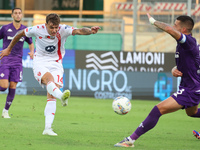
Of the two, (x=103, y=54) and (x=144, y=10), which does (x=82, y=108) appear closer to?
(x=103, y=54)

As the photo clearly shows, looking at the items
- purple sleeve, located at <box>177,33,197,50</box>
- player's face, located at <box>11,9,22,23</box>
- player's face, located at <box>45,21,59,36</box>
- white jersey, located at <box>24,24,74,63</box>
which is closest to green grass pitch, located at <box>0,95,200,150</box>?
white jersey, located at <box>24,24,74,63</box>

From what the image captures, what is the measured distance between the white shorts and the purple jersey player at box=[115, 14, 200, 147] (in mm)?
1699

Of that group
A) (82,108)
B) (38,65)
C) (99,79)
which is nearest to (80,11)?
(99,79)

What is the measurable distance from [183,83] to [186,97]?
0.30m

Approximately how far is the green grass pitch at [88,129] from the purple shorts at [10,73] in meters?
0.88

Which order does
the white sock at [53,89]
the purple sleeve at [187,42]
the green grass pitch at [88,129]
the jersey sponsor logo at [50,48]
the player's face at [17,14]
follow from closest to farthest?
1. the purple sleeve at [187,42]
2. the green grass pitch at [88,129]
3. the white sock at [53,89]
4. the jersey sponsor logo at [50,48]
5. the player's face at [17,14]

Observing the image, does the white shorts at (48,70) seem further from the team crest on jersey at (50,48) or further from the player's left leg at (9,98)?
the player's left leg at (9,98)

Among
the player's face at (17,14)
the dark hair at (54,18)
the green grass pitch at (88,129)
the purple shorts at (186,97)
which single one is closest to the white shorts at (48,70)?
the dark hair at (54,18)

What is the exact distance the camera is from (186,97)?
7.54 metres

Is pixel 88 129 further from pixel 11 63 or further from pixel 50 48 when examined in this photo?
pixel 11 63

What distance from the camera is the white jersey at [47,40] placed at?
8.55 m

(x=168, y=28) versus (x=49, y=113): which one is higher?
(x=168, y=28)

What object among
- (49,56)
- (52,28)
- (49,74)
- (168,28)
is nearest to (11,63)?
(49,56)

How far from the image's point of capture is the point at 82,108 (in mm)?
14859
